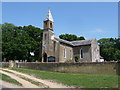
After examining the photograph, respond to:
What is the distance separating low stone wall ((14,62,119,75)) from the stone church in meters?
10.7

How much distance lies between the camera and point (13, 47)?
39.3m

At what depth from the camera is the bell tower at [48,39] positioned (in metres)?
37.7

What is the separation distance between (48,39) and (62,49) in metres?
4.23

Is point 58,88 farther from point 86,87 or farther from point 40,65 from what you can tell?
point 40,65

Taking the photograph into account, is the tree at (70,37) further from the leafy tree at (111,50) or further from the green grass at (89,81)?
the green grass at (89,81)

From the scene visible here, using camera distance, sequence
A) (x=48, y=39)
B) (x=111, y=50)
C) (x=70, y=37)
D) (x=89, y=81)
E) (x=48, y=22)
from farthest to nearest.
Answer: (x=70, y=37), (x=111, y=50), (x=48, y=22), (x=48, y=39), (x=89, y=81)

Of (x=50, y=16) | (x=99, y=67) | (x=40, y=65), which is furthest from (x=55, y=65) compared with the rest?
(x=50, y=16)

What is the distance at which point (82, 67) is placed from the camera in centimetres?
2152

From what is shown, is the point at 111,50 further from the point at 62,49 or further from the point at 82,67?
the point at 82,67

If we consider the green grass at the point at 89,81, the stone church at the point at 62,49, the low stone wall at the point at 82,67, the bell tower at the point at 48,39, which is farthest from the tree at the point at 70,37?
the green grass at the point at 89,81

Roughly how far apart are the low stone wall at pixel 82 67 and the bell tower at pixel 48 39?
35.9ft

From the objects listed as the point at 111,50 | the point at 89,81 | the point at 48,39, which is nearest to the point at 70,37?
the point at 111,50

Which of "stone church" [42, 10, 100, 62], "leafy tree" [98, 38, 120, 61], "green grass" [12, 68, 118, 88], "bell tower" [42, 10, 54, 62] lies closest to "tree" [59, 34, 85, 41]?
"leafy tree" [98, 38, 120, 61]

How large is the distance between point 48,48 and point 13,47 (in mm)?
8946
